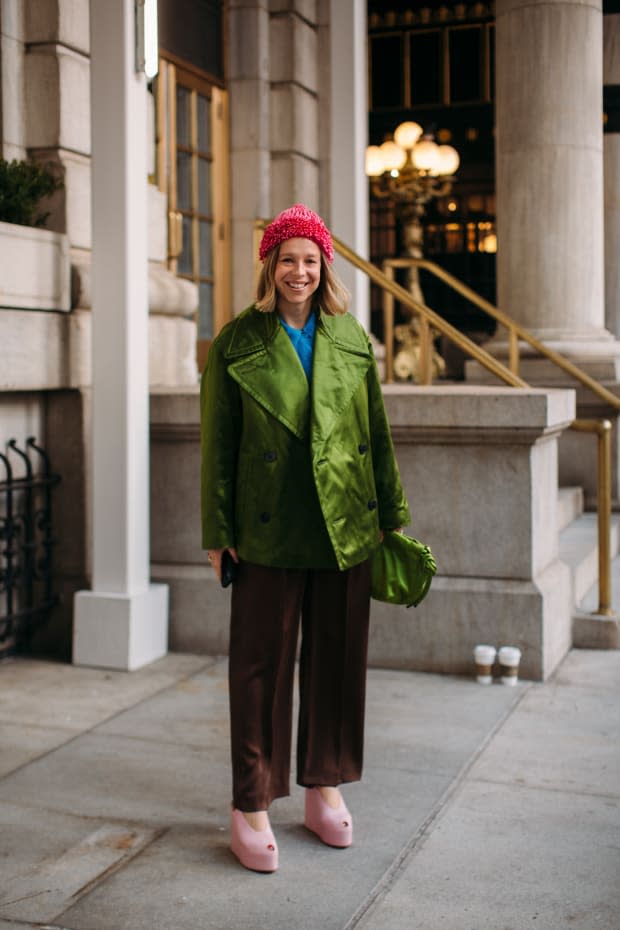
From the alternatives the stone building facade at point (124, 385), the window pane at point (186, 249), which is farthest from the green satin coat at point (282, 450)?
the window pane at point (186, 249)

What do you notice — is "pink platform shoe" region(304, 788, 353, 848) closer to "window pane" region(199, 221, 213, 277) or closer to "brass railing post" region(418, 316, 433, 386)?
"brass railing post" region(418, 316, 433, 386)

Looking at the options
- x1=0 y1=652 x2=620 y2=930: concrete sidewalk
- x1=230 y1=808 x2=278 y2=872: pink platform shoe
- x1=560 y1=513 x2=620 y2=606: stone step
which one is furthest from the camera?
x1=560 y1=513 x2=620 y2=606: stone step

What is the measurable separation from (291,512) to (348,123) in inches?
199

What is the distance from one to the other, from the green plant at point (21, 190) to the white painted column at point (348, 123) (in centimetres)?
234

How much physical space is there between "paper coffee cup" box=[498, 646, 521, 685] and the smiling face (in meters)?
2.79

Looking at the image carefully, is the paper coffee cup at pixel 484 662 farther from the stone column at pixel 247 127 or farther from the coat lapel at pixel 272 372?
the stone column at pixel 247 127

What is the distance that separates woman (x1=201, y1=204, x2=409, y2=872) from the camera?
13.6ft

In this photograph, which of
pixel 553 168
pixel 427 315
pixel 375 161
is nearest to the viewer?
pixel 427 315

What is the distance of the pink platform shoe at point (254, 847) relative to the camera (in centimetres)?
409

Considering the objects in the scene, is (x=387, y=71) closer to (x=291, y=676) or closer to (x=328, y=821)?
(x=291, y=676)

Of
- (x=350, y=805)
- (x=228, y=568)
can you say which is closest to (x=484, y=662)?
(x=350, y=805)

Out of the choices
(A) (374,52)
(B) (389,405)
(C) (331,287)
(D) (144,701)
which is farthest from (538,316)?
(A) (374,52)

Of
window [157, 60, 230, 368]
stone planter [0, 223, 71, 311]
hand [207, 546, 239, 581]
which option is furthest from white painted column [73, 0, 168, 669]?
window [157, 60, 230, 368]

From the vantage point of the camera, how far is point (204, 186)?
10.8 metres
